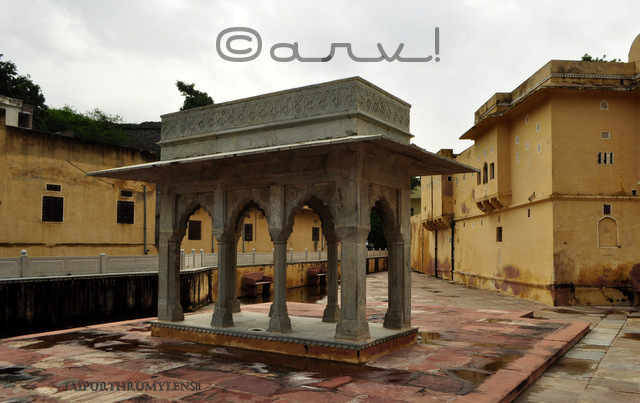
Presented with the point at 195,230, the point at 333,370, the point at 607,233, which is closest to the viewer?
the point at 333,370

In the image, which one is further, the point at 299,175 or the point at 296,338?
the point at 299,175

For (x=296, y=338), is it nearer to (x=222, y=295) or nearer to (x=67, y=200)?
(x=222, y=295)

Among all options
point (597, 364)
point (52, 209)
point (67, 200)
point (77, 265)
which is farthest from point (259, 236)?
point (597, 364)

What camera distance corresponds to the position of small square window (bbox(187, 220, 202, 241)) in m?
27.0

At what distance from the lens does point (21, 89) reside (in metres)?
36.6

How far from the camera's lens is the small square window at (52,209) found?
20125mm

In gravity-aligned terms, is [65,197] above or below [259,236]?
above

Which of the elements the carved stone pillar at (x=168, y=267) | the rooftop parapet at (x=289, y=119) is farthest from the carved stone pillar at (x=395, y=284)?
the carved stone pillar at (x=168, y=267)

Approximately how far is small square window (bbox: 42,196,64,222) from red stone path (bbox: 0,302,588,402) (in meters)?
11.8

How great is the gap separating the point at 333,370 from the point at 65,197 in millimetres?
17548

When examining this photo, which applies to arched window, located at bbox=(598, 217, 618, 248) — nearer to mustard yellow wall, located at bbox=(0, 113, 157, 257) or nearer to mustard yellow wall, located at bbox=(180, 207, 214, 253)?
mustard yellow wall, located at bbox=(0, 113, 157, 257)

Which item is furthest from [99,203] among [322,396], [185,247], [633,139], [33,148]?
[633,139]

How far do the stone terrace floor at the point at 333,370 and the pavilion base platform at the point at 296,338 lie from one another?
201 mm

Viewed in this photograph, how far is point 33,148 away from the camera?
19984 mm
